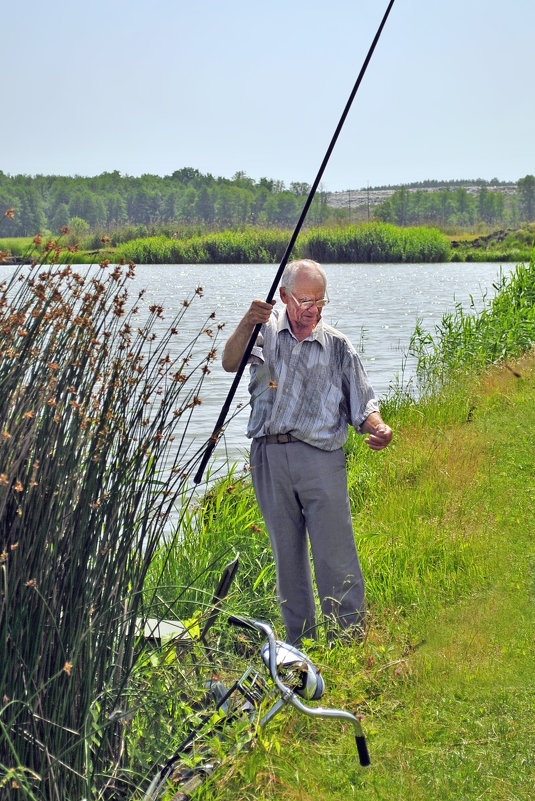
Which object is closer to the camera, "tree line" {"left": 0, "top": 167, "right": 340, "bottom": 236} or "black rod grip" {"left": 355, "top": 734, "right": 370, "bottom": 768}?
"black rod grip" {"left": 355, "top": 734, "right": 370, "bottom": 768}

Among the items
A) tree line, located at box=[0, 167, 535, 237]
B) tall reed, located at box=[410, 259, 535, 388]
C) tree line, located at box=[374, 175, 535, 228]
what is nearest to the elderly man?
tall reed, located at box=[410, 259, 535, 388]

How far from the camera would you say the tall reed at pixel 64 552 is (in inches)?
103

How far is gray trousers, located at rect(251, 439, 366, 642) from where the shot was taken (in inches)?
173

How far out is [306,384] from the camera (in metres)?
4.40

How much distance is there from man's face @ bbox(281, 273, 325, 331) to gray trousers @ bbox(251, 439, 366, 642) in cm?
56

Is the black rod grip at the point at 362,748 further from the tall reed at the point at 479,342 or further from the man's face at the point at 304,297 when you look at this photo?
the tall reed at the point at 479,342

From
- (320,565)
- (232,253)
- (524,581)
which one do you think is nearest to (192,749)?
(320,565)

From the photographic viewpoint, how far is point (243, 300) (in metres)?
33.8

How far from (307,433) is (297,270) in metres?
0.74

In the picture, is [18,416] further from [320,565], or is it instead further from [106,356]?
[320,565]

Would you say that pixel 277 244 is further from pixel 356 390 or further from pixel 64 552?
pixel 64 552

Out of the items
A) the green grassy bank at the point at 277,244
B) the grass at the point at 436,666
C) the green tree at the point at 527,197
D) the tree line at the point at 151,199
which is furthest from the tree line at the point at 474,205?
the grass at the point at 436,666

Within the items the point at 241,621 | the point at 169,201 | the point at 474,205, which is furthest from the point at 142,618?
the point at 474,205

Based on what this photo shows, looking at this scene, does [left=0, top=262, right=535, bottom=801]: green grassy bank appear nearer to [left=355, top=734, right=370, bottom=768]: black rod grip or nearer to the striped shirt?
[left=355, top=734, right=370, bottom=768]: black rod grip
